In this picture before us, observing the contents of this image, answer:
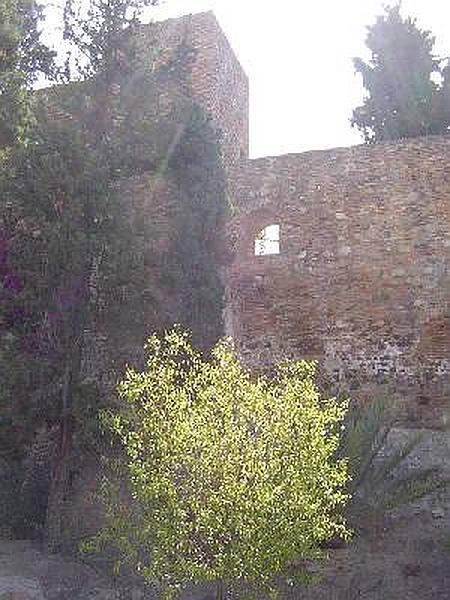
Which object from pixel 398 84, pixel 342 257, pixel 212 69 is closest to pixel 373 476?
pixel 342 257

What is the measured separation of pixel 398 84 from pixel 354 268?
648 centimetres

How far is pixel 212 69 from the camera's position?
14.3 metres

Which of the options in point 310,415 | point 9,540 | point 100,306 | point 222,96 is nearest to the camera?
point 310,415

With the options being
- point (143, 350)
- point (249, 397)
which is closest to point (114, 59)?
point (143, 350)

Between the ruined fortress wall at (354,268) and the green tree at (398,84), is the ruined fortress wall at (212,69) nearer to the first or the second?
the ruined fortress wall at (354,268)

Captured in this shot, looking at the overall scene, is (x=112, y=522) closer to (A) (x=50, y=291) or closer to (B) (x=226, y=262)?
(A) (x=50, y=291)

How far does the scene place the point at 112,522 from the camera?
283 inches

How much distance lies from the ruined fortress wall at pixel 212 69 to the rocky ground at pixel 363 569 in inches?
256

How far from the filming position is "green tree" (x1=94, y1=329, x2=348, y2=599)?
6.34m

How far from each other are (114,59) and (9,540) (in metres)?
6.37

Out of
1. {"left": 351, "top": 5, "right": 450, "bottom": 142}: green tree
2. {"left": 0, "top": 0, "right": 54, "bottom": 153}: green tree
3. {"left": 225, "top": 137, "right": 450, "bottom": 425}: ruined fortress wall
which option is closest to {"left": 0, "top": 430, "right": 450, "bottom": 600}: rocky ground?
{"left": 225, "top": 137, "right": 450, "bottom": 425}: ruined fortress wall

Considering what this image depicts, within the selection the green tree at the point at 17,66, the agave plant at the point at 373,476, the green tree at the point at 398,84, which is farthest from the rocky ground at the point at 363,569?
the green tree at the point at 398,84

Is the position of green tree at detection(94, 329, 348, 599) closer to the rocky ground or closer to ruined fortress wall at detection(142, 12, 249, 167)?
the rocky ground

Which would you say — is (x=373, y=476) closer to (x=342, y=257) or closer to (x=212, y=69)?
(x=342, y=257)
